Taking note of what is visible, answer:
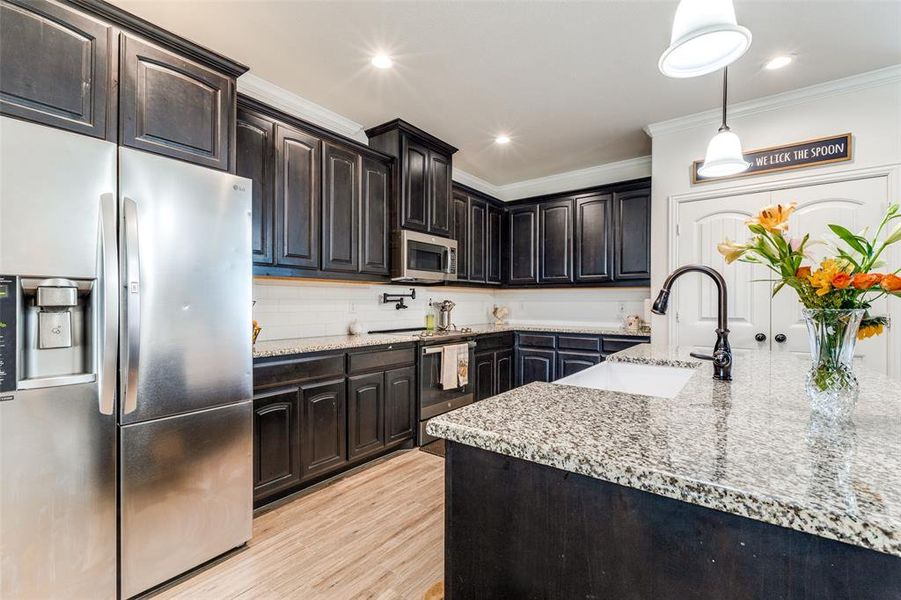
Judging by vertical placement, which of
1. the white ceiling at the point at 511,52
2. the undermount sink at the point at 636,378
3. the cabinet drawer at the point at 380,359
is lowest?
the cabinet drawer at the point at 380,359

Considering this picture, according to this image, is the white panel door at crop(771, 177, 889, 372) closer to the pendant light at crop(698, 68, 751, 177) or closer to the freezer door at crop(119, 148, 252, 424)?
the pendant light at crop(698, 68, 751, 177)

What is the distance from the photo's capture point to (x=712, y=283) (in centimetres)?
331

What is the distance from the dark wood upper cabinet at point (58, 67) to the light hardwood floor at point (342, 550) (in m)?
1.98

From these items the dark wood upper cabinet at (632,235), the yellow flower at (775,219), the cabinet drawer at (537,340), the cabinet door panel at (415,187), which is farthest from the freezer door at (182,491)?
the dark wood upper cabinet at (632,235)

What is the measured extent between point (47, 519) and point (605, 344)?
12.8 ft

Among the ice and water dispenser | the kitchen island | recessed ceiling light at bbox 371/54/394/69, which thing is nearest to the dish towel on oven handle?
recessed ceiling light at bbox 371/54/394/69

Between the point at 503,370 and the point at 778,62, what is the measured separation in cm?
325

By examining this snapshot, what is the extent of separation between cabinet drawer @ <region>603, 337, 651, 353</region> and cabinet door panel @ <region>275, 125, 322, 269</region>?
2779 millimetres

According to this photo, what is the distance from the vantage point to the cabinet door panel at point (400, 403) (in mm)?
3098

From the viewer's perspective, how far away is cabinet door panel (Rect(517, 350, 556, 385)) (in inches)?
170

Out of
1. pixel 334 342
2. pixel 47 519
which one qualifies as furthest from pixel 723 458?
Answer: pixel 334 342

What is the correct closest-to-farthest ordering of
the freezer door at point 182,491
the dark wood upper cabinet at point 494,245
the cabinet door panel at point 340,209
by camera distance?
the freezer door at point 182,491, the cabinet door panel at point 340,209, the dark wood upper cabinet at point 494,245

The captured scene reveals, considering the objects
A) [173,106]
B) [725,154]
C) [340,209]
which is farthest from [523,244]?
[173,106]

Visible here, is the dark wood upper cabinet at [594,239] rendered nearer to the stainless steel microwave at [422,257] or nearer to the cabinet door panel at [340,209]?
the stainless steel microwave at [422,257]
